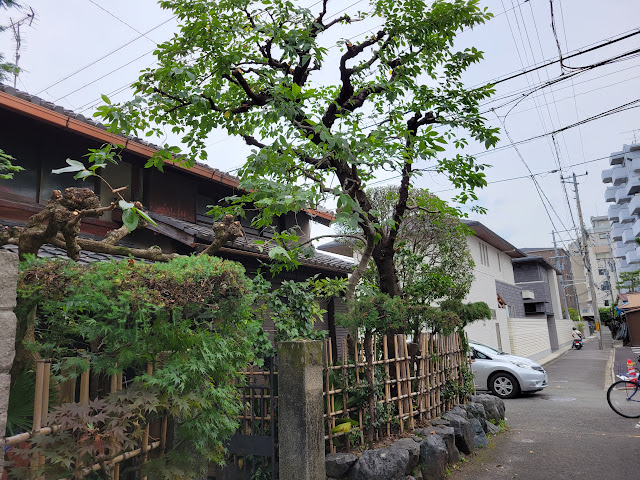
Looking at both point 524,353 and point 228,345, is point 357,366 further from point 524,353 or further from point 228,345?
point 524,353

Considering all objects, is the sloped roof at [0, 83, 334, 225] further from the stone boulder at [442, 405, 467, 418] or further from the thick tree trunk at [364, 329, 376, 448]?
the stone boulder at [442, 405, 467, 418]

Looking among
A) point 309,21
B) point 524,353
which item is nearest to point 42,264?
point 309,21

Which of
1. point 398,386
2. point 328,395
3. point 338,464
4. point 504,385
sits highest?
point 328,395

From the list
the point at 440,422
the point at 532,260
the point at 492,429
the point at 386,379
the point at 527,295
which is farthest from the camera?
the point at 532,260

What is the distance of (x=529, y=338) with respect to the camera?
2330cm

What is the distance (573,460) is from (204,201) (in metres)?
9.23

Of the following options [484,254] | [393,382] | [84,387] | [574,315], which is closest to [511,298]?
[484,254]

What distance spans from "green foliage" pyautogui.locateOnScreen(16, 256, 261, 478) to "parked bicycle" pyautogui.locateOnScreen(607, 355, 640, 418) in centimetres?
965

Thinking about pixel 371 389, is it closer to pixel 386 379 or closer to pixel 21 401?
pixel 386 379

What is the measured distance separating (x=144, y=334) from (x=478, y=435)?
704cm

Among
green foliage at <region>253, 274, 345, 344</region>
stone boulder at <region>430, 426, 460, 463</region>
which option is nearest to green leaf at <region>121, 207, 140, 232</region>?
green foliage at <region>253, 274, 345, 344</region>

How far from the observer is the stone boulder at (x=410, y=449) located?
18.2 feet

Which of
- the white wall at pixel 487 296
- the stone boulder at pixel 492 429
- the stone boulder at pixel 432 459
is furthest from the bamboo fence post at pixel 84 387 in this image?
the white wall at pixel 487 296

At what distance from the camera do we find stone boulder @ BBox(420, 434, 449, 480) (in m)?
5.78
